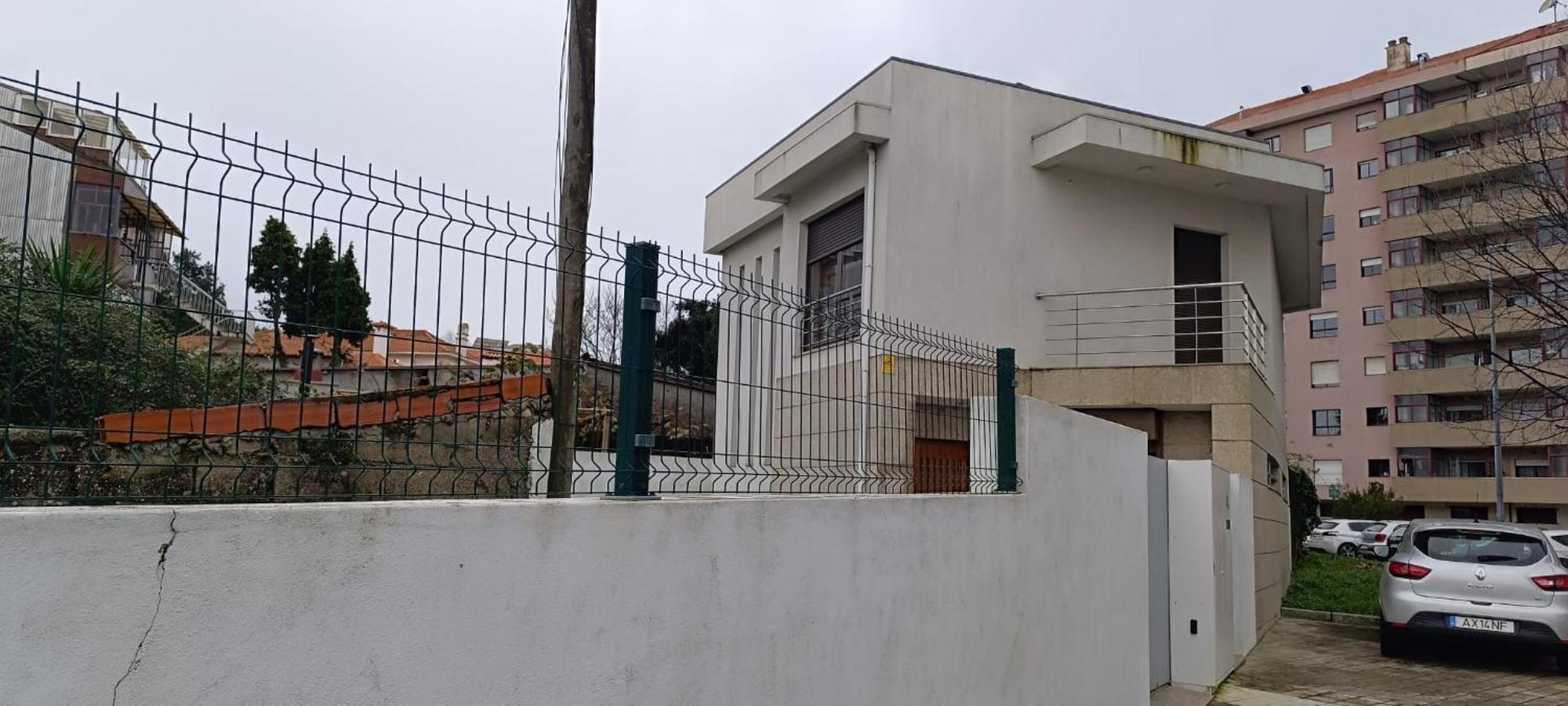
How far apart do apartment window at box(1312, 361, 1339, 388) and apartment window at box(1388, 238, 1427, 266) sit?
200 inches

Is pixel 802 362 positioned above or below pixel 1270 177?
below

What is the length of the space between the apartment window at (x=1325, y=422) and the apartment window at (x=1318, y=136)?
1260cm

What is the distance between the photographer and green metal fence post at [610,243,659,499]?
4.06m

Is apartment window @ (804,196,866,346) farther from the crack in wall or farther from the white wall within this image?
the crack in wall

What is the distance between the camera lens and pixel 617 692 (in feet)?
11.9

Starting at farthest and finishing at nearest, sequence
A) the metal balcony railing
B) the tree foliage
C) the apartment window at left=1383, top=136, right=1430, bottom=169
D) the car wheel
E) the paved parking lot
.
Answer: the apartment window at left=1383, top=136, right=1430, bottom=169
the metal balcony railing
the car wheel
the paved parking lot
the tree foliage

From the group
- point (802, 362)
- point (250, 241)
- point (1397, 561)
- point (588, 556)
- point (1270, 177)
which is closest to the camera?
point (250, 241)

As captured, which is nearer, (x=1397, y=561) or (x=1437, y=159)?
(x=1397, y=561)

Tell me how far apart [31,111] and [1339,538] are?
34.3 meters

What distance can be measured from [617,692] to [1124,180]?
1134cm

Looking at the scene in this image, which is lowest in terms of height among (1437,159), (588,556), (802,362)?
(588,556)

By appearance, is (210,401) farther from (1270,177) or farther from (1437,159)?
(1437,159)

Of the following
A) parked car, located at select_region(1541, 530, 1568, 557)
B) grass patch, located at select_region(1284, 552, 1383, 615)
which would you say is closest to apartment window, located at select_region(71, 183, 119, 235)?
grass patch, located at select_region(1284, 552, 1383, 615)

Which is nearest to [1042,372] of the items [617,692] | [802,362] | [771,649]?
[802,362]
